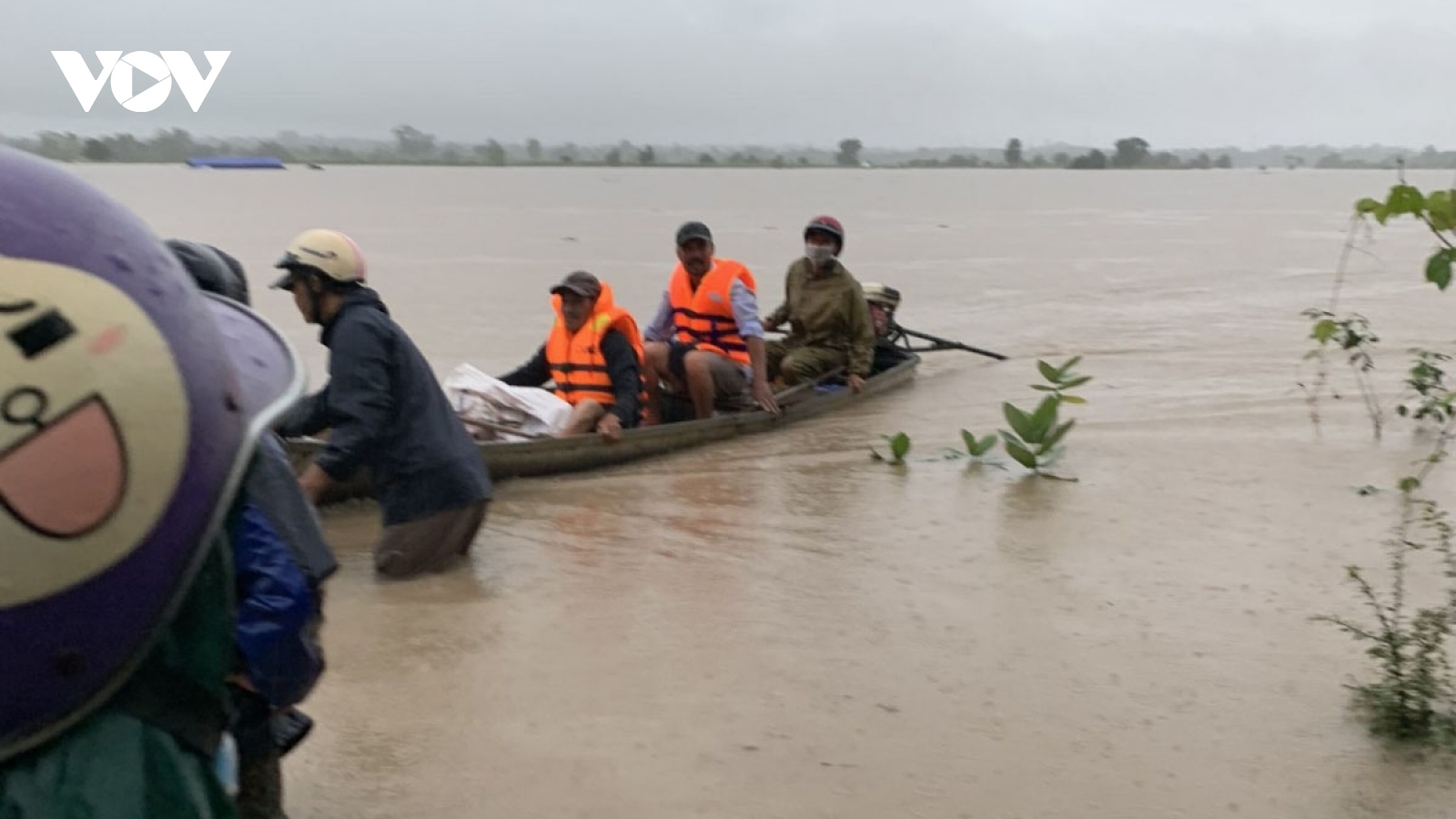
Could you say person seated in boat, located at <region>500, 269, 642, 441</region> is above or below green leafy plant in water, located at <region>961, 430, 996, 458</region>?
above

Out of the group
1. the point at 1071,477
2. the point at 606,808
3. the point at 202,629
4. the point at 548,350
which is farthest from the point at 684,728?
the point at 1071,477

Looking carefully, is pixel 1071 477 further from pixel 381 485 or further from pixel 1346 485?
pixel 381 485

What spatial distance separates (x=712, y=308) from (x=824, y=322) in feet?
4.43

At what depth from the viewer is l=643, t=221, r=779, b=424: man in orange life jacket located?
8.60 metres

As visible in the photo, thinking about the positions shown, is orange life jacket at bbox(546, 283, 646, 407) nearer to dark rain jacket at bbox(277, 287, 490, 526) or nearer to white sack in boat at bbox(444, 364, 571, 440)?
white sack in boat at bbox(444, 364, 571, 440)

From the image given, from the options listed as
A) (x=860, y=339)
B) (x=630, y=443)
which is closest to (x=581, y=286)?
(x=630, y=443)

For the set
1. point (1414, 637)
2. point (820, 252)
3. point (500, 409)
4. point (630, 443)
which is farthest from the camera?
point (820, 252)

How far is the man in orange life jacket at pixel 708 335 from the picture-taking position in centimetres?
860

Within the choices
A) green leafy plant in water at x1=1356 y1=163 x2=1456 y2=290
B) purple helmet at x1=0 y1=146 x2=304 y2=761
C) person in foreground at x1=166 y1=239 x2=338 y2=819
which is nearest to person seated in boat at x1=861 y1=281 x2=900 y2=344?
green leafy plant in water at x1=1356 y1=163 x2=1456 y2=290

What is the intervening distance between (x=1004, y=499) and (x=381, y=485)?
347 cm

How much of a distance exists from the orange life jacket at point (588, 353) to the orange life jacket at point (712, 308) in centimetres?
100

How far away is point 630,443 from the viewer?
7871mm

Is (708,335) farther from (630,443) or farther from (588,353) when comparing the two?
(588,353)

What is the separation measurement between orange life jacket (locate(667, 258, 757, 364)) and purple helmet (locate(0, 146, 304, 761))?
6.96m
